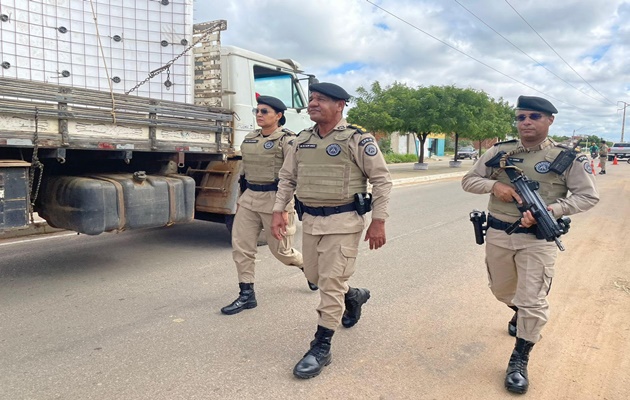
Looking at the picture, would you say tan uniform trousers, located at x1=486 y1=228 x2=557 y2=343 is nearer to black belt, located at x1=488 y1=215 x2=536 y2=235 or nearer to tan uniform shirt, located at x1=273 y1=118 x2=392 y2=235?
black belt, located at x1=488 y1=215 x2=536 y2=235

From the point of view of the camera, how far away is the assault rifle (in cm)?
264

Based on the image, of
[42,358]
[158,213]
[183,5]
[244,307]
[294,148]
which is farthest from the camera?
[183,5]

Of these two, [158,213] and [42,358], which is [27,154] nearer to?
[158,213]

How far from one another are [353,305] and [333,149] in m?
1.19

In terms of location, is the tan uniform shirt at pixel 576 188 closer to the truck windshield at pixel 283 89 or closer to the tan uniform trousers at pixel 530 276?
the tan uniform trousers at pixel 530 276

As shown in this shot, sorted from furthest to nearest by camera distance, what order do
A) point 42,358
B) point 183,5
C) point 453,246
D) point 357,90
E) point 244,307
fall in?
1. point 357,90
2. point 453,246
3. point 183,5
4. point 244,307
5. point 42,358

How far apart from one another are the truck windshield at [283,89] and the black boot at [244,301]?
129 inches

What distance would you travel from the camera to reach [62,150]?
433 cm

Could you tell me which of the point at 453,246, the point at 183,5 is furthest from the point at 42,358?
the point at 453,246

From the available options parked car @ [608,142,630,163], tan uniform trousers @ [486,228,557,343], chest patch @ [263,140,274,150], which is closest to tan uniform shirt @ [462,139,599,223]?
tan uniform trousers @ [486,228,557,343]

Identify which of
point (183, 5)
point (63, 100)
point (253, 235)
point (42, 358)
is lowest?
point (42, 358)

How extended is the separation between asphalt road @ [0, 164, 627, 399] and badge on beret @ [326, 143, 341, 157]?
1.27m

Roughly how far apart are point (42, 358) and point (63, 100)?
223 centimetres

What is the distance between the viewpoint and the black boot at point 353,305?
3461mm
